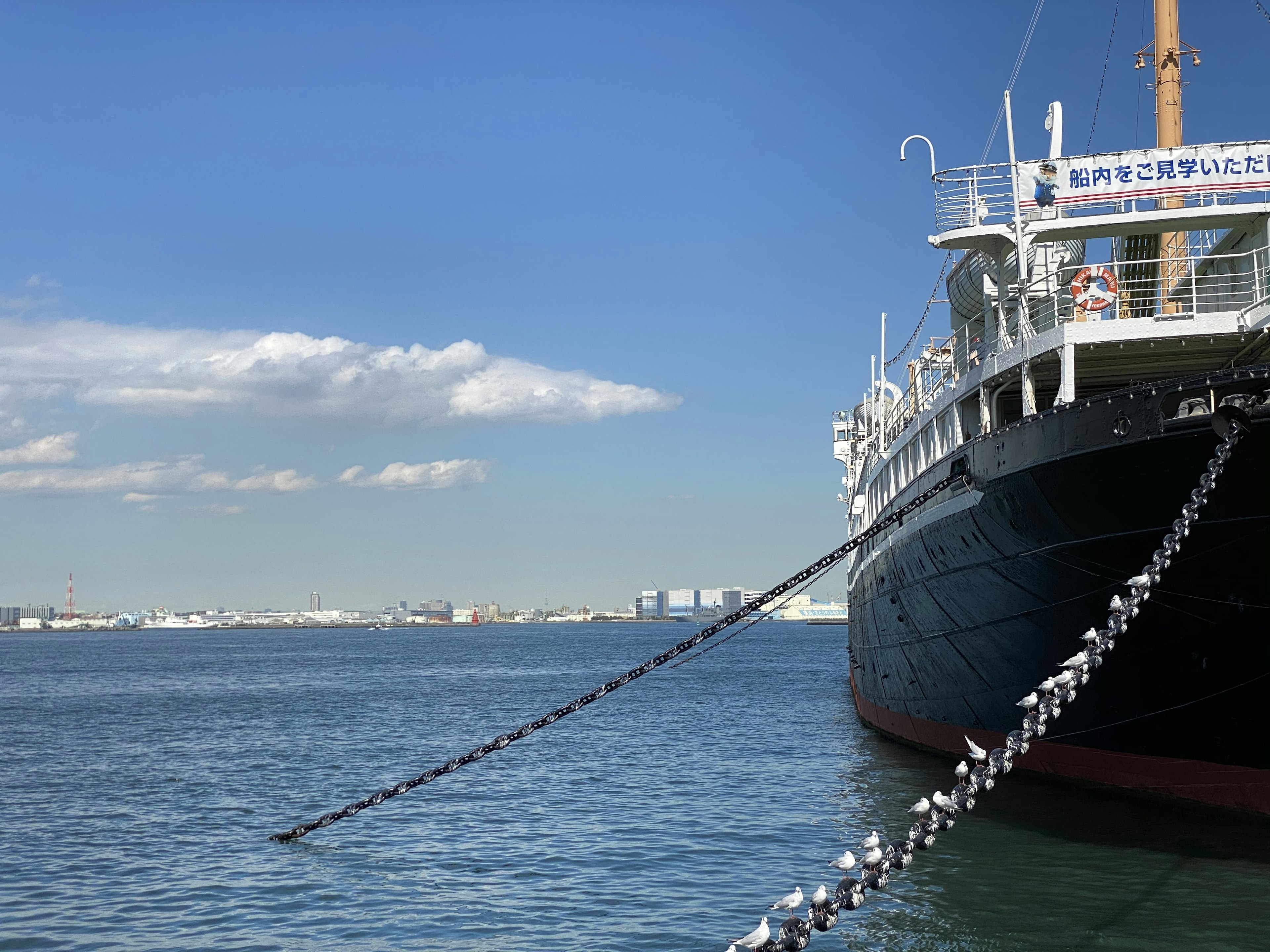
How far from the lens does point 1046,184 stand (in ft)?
59.4

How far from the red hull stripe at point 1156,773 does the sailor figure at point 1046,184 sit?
869cm

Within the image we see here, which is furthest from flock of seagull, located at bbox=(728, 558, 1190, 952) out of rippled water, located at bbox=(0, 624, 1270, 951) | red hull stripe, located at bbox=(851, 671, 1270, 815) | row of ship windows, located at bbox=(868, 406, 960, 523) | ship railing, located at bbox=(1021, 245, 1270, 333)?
row of ship windows, located at bbox=(868, 406, 960, 523)

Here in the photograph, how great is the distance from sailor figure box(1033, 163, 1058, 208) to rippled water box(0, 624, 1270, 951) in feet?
31.1

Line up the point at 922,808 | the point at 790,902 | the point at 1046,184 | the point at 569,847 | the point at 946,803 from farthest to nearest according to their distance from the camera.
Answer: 1. the point at 1046,184
2. the point at 569,847
3. the point at 946,803
4. the point at 922,808
5. the point at 790,902

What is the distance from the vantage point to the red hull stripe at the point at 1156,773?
14.2 meters

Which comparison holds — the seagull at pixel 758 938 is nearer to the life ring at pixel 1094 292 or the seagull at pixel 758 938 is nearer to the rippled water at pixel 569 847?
the rippled water at pixel 569 847

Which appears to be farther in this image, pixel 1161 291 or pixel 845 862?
pixel 1161 291

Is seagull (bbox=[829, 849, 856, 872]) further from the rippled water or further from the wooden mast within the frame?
the wooden mast

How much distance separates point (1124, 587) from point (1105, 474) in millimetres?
1663

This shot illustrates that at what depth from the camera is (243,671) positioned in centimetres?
8200

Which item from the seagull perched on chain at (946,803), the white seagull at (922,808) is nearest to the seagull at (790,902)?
the white seagull at (922,808)

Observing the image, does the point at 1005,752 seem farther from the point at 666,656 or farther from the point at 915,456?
the point at 915,456

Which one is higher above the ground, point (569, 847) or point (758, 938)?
point (758, 938)

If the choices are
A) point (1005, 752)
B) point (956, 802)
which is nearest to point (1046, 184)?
point (1005, 752)
